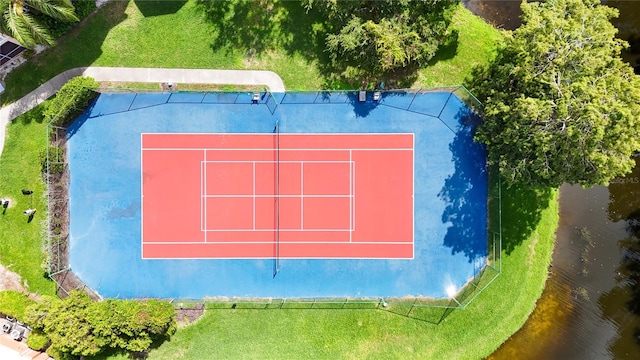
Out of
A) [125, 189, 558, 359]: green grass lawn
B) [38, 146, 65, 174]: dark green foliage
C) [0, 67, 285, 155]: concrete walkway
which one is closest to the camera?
[38, 146, 65, 174]: dark green foliage

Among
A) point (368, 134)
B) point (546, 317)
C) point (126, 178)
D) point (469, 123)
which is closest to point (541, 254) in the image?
point (546, 317)

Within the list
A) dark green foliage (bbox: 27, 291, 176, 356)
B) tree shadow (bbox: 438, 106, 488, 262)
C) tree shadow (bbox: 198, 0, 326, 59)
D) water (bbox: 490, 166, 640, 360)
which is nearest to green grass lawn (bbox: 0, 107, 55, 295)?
dark green foliage (bbox: 27, 291, 176, 356)

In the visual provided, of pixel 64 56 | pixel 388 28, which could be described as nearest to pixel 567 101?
pixel 388 28

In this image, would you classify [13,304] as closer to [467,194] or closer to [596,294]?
[467,194]

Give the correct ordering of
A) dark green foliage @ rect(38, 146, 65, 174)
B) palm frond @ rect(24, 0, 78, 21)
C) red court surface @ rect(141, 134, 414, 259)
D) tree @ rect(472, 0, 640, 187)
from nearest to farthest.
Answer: tree @ rect(472, 0, 640, 187), palm frond @ rect(24, 0, 78, 21), dark green foliage @ rect(38, 146, 65, 174), red court surface @ rect(141, 134, 414, 259)

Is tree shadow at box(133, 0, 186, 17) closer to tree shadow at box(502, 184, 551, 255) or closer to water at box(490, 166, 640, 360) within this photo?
tree shadow at box(502, 184, 551, 255)

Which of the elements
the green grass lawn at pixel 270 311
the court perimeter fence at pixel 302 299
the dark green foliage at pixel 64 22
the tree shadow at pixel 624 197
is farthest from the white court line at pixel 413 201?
the dark green foliage at pixel 64 22

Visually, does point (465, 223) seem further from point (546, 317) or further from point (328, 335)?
point (328, 335)
